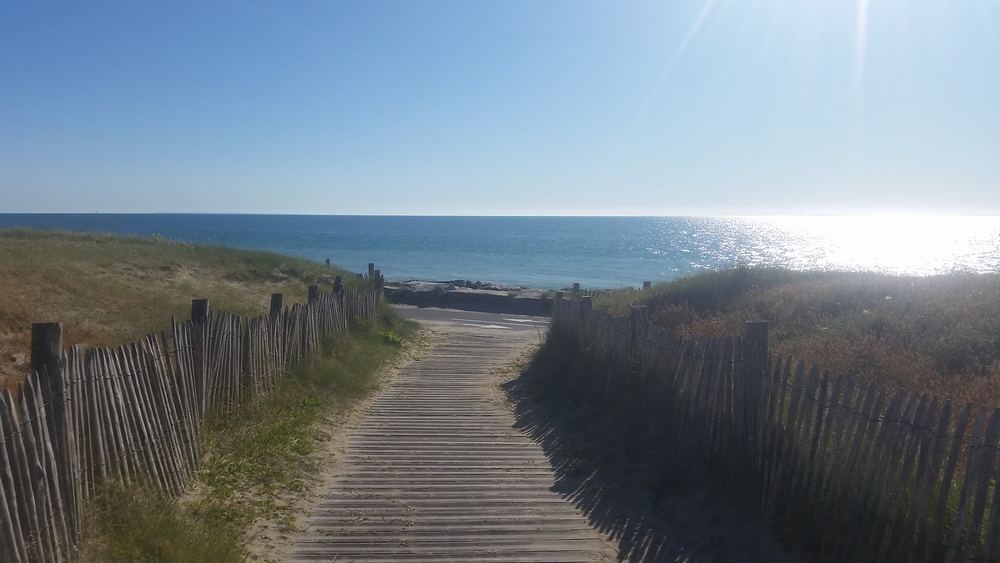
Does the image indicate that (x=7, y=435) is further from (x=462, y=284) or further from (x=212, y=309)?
(x=462, y=284)

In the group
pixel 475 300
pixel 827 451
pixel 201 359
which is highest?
pixel 201 359

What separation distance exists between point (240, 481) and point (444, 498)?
1.95m

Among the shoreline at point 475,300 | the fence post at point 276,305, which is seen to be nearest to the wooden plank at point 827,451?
the fence post at point 276,305

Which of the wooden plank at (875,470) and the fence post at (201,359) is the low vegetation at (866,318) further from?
the fence post at (201,359)

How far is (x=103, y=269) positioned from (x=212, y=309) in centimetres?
490

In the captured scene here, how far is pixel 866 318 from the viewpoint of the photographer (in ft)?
38.4

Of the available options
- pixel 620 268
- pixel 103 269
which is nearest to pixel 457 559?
pixel 103 269

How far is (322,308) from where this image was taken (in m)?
13.2

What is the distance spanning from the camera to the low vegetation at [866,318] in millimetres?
8539

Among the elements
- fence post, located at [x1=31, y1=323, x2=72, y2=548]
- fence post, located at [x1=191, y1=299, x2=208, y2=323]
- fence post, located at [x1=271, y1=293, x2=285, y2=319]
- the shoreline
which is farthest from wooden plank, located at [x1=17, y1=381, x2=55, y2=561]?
the shoreline

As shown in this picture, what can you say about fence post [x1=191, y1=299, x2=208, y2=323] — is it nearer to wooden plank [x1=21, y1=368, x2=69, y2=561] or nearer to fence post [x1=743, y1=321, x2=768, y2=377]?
wooden plank [x1=21, y1=368, x2=69, y2=561]

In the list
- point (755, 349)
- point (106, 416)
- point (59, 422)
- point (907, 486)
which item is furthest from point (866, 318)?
point (59, 422)

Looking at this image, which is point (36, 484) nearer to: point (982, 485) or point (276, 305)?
point (982, 485)

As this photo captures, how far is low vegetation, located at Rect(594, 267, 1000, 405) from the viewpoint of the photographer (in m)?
8.54
